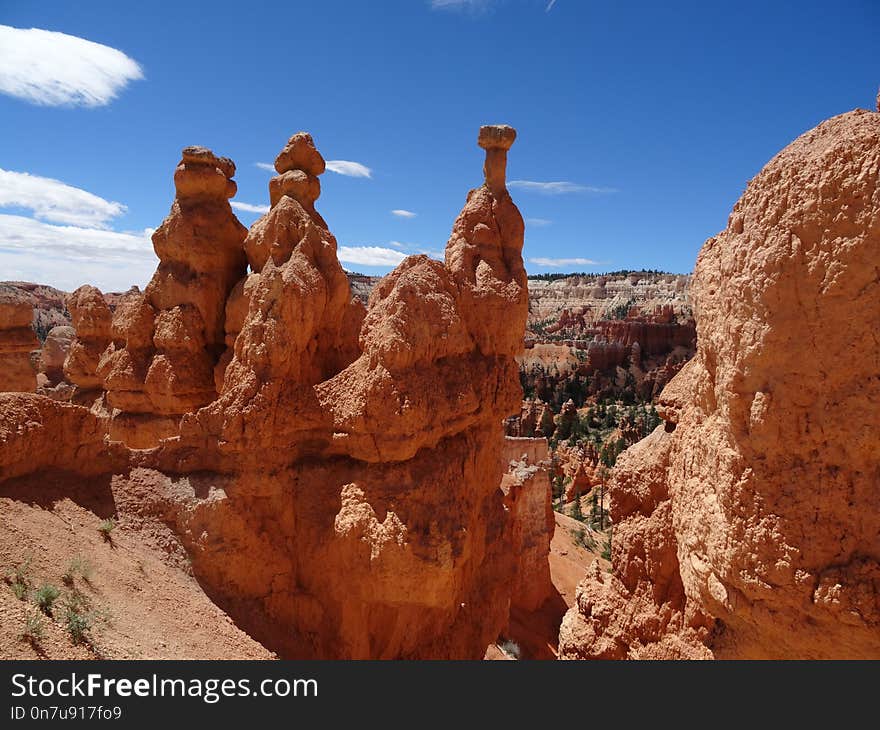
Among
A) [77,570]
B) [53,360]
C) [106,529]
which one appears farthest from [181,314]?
[53,360]

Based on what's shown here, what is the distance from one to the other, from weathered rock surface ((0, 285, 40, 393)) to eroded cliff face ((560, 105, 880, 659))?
63.6 ft

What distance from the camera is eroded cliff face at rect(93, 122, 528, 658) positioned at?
28.7 feet

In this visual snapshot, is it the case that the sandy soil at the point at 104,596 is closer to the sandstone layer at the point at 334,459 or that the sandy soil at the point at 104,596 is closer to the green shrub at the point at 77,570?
the green shrub at the point at 77,570

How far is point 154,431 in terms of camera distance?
1284cm

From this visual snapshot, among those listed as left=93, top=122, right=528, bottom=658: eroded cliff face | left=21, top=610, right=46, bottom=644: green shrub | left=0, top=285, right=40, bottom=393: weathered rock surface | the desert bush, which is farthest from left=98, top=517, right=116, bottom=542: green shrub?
the desert bush

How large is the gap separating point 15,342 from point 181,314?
29.9ft

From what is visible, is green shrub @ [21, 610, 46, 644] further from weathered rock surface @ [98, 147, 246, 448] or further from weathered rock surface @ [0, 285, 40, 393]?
weathered rock surface @ [0, 285, 40, 393]

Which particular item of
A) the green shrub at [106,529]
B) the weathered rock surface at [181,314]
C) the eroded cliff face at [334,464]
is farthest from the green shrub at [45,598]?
the weathered rock surface at [181,314]

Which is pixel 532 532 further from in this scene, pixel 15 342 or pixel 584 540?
pixel 15 342

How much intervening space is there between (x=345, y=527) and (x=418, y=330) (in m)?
2.93

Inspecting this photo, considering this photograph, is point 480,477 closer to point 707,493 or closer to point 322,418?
point 322,418

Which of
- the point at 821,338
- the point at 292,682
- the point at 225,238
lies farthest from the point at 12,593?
the point at 225,238

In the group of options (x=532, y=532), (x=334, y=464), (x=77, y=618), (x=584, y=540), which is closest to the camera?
(x=77, y=618)

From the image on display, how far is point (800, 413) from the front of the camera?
14.2ft
